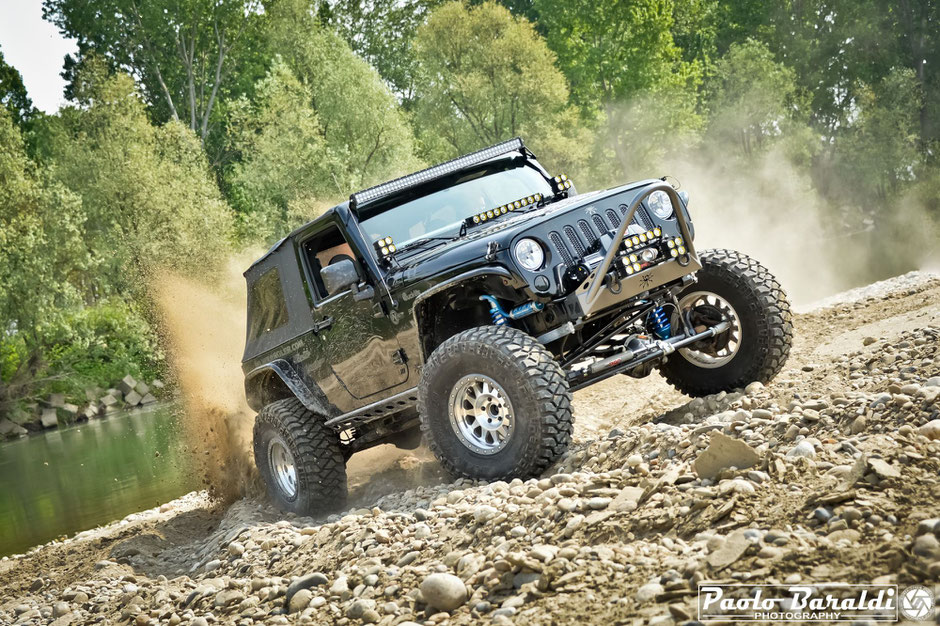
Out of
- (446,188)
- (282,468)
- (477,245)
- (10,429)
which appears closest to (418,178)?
(446,188)

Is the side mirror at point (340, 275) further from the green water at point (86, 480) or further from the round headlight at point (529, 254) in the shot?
the green water at point (86, 480)

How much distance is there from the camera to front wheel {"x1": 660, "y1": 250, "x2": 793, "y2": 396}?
24.4 feet

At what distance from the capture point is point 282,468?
8836 mm

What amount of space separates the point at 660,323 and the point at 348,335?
2546 millimetres

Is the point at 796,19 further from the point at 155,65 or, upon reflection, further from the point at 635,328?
the point at 635,328

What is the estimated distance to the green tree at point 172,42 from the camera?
54625 mm

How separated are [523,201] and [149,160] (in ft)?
126

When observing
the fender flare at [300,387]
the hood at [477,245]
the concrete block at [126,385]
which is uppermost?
the concrete block at [126,385]

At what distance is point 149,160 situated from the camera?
141ft

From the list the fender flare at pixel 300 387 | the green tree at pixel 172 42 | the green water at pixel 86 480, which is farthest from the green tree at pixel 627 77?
the fender flare at pixel 300 387

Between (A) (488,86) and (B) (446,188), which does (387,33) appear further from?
(B) (446,188)

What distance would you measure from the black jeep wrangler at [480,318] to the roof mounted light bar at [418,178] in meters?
0.01

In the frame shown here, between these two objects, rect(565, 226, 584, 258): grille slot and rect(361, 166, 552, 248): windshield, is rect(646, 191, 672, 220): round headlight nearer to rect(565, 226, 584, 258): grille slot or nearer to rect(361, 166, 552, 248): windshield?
rect(565, 226, 584, 258): grille slot

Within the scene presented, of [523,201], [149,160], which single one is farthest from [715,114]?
[523,201]
